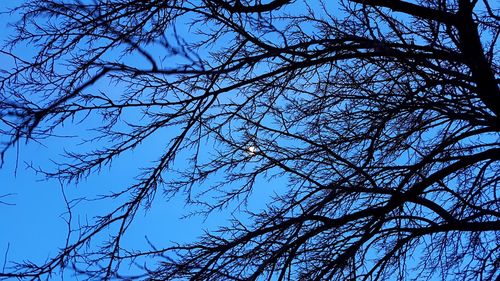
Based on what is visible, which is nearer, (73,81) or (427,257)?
(73,81)

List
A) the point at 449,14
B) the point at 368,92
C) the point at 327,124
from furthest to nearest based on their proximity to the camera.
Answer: the point at 327,124, the point at 368,92, the point at 449,14

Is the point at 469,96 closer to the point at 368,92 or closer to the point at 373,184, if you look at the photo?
the point at 368,92

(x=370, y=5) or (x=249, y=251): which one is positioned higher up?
(x=370, y=5)

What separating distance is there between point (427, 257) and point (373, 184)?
107 cm

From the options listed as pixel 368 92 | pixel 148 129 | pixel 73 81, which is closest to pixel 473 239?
pixel 368 92

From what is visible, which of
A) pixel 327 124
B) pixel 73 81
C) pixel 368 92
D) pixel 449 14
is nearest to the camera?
pixel 73 81

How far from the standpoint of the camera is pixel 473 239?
4.66 m

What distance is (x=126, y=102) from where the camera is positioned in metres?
3.94

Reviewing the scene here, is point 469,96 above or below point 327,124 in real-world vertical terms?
below

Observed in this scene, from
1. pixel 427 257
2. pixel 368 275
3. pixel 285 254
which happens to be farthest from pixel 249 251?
pixel 427 257

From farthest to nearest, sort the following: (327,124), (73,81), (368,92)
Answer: (327,124), (368,92), (73,81)

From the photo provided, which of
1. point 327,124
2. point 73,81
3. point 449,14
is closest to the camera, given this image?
point 73,81

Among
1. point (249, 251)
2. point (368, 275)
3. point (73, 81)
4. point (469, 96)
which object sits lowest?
point (368, 275)

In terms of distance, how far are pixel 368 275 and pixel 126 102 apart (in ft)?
8.16
